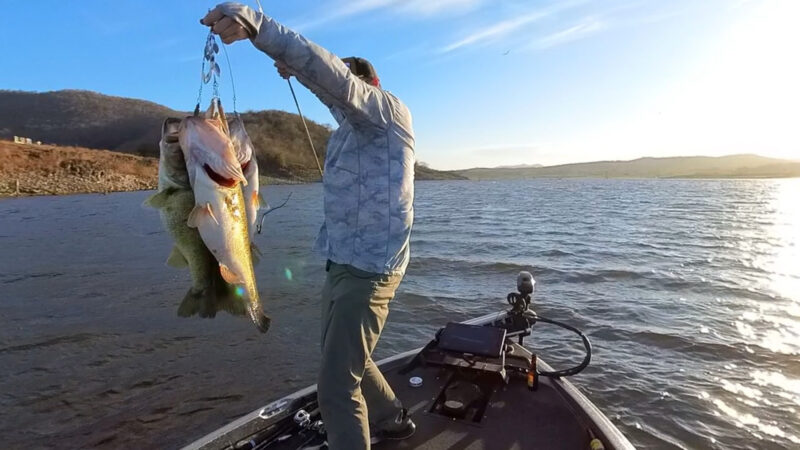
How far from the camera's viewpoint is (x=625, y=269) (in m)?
15.9

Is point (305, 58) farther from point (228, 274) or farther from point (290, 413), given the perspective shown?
point (290, 413)

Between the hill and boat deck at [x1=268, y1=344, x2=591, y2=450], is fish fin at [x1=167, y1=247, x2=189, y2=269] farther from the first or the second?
the hill

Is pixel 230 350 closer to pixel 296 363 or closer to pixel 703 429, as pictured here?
pixel 296 363

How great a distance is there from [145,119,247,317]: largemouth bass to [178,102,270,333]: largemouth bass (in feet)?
0.34

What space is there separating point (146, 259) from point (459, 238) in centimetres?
1253

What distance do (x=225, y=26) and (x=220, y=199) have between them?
117cm

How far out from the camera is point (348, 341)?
3324 millimetres

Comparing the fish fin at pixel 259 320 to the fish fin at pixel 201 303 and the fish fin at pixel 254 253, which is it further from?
Answer: the fish fin at pixel 254 253

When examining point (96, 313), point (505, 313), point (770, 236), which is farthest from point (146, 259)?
point (770, 236)

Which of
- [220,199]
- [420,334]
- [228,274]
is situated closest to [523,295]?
[420,334]

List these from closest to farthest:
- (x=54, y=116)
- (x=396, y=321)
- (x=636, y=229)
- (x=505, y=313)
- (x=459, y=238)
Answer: (x=505, y=313)
(x=396, y=321)
(x=459, y=238)
(x=636, y=229)
(x=54, y=116)

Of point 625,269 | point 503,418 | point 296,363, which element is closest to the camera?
point 503,418

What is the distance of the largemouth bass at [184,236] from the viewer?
10.5ft

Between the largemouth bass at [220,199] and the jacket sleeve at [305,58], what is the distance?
68 centimetres
